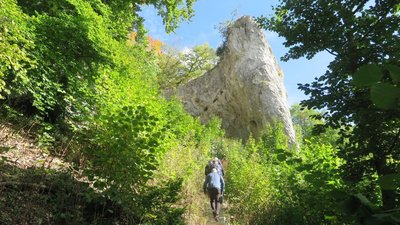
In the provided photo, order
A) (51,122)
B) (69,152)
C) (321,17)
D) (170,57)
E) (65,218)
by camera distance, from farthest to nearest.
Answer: (170,57)
(51,122)
(69,152)
(321,17)
(65,218)

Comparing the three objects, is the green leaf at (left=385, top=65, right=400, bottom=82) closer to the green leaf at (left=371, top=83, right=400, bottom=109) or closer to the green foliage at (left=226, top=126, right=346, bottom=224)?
the green leaf at (left=371, top=83, right=400, bottom=109)

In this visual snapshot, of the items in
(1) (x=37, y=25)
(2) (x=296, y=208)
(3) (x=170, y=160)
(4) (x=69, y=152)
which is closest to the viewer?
(2) (x=296, y=208)

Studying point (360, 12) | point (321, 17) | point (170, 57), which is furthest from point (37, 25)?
point (170, 57)

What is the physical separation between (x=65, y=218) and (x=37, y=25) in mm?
4956

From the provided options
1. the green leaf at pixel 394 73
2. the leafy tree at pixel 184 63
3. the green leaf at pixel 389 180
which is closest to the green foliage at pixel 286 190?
the green leaf at pixel 389 180

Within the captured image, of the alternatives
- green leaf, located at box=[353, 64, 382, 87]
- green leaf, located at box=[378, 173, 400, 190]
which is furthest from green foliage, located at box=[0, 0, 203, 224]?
green leaf, located at box=[353, 64, 382, 87]

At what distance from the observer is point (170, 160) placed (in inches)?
360

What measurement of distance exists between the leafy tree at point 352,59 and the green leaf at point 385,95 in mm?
3318

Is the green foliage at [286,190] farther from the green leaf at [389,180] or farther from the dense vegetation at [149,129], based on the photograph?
the green leaf at [389,180]

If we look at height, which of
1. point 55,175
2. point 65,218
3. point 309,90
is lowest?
point 65,218

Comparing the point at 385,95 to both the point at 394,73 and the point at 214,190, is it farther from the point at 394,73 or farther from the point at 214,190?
the point at 214,190

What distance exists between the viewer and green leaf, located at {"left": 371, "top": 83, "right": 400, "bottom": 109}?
2.29 ft

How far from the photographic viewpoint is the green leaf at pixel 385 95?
27.5 inches

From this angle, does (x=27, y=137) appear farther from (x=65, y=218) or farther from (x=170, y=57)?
(x=170, y=57)
